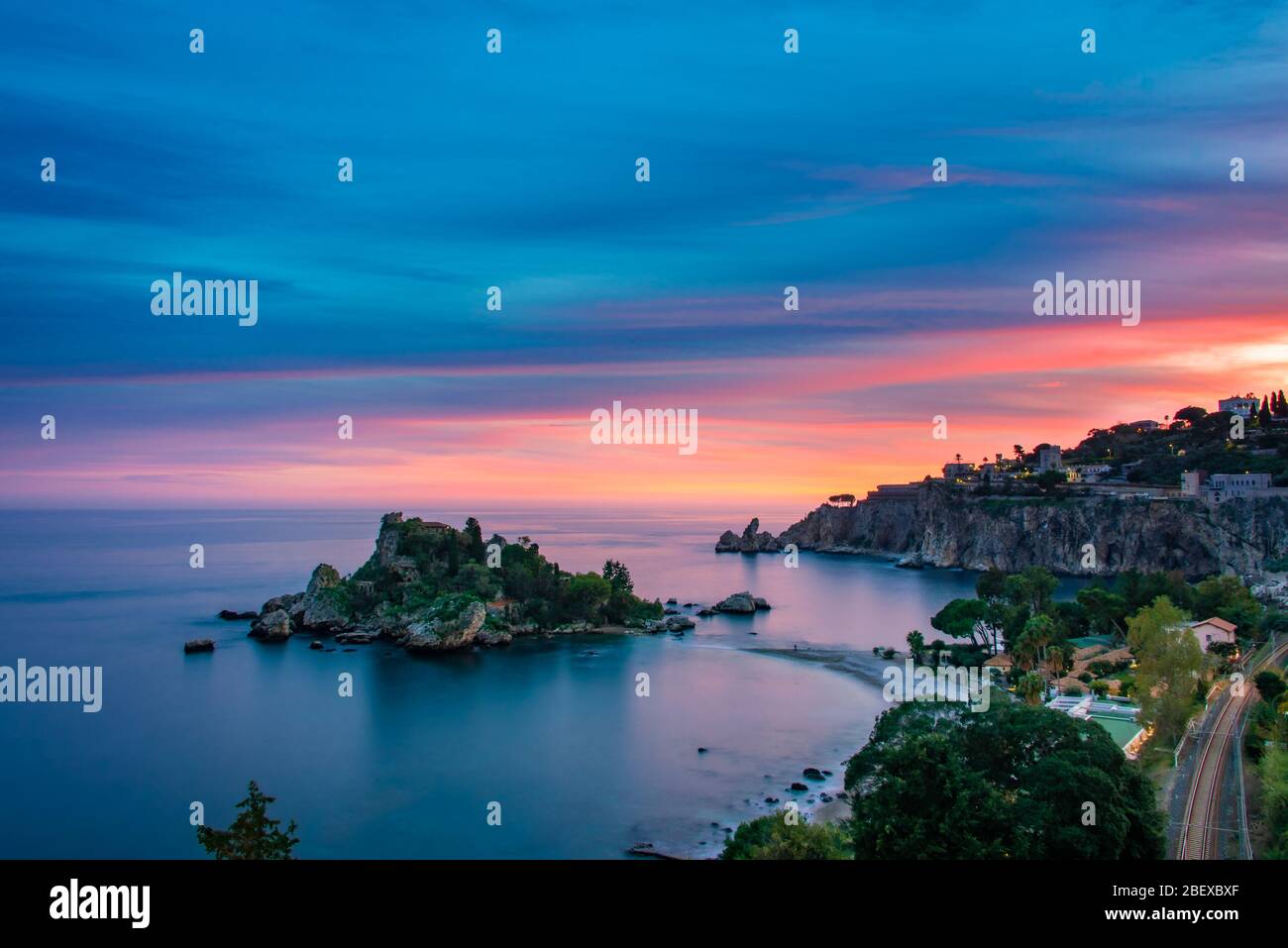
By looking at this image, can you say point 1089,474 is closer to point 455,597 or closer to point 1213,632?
point 1213,632

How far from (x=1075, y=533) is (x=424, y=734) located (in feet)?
206

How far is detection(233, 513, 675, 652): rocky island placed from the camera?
4366 centimetres

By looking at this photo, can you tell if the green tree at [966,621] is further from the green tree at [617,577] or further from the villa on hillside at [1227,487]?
the villa on hillside at [1227,487]

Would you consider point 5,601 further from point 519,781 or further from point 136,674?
point 519,781

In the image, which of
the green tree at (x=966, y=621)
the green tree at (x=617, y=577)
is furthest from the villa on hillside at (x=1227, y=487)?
the green tree at (x=617, y=577)

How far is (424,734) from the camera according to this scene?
28.6 meters

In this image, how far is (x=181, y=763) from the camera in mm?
26422

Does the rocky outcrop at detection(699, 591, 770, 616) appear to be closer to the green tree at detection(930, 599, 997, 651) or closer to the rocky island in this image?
the rocky island

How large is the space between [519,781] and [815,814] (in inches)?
333

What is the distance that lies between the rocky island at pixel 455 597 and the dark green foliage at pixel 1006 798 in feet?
103

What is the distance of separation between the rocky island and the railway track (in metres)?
27.7

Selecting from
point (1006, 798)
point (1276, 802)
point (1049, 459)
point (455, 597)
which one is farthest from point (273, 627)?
point (1049, 459)

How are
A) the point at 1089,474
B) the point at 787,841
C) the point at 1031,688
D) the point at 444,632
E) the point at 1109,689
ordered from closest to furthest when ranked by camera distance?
the point at 787,841
the point at 1031,688
the point at 1109,689
the point at 444,632
the point at 1089,474
